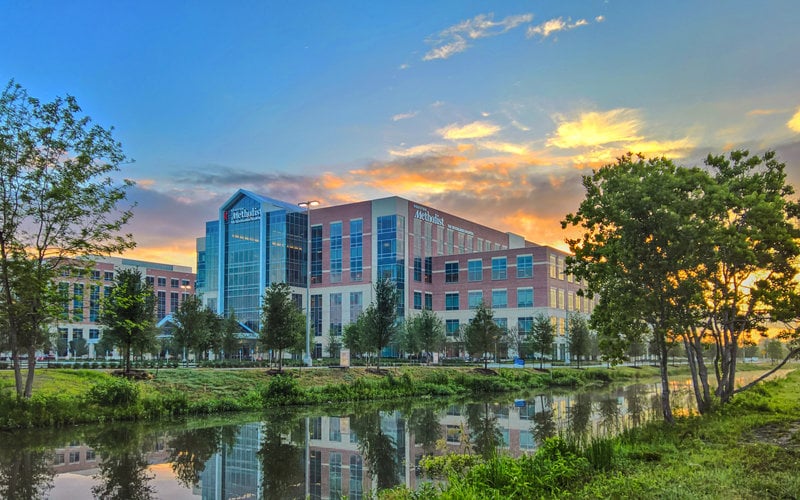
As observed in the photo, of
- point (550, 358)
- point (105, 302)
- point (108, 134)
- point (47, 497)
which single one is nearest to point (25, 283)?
point (105, 302)

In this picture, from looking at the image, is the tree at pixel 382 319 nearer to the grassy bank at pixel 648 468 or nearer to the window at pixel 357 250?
the grassy bank at pixel 648 468

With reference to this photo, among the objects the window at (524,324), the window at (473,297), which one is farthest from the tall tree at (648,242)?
the window at (473,297)

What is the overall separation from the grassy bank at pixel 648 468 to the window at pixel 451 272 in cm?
7302

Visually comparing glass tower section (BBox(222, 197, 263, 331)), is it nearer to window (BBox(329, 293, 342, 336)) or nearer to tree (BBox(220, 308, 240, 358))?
window (BBox(329, 293, 342, 336))

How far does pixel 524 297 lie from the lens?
8431 centimetres

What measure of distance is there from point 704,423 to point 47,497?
1709 centimetres

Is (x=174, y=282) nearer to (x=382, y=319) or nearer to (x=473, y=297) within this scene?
(x=473, y=297)

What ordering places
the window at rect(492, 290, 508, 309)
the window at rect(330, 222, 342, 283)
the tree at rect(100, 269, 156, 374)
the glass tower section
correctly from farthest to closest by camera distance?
the window at rect(330, 222, 342, 283), the glass tower section, the window at rect(492, 290, 508, 309), the tree at rect(100, 269, 156, 374)

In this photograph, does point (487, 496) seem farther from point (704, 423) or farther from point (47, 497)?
point (704, 423)

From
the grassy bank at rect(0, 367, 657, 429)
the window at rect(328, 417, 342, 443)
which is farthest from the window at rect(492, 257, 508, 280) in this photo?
the window at rect(328, 417, 342, 443)

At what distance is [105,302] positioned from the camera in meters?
25.5

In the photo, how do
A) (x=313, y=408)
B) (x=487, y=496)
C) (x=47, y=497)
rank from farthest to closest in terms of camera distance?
(x=313, y=408) < (x=47, y=497) < (x=487, y=496)

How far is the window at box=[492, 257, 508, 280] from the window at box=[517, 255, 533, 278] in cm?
218

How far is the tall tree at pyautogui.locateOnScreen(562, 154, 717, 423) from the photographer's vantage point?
18531mm
